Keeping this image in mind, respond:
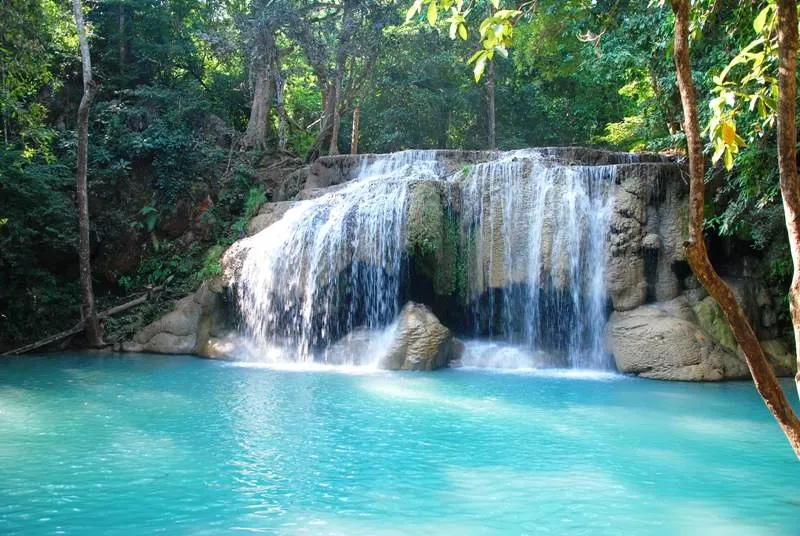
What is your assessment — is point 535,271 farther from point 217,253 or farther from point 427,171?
point 217,253

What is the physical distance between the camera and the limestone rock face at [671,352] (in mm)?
10914

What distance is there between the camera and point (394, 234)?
13203 mm

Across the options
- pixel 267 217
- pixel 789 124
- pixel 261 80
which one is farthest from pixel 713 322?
pixel 261 80

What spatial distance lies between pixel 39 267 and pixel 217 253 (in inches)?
143

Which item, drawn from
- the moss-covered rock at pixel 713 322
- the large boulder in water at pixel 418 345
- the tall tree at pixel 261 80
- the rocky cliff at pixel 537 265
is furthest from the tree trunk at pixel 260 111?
the moss-covered rock at pixel 713 322

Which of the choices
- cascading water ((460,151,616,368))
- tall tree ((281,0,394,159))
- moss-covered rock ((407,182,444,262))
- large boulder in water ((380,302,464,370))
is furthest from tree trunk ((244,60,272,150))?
large boulder in water ((380,302,464,370))

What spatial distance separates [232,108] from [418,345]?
547 inches

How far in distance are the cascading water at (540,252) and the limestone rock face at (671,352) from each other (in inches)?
39.6

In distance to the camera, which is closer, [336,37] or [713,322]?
[713,322]

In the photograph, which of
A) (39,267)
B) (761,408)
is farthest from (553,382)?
(39,267)

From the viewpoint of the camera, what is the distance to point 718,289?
125 inches

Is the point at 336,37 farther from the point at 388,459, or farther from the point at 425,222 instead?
the point at 388,459

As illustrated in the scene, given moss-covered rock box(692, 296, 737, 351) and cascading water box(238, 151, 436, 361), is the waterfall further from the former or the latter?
moss-covered rock box(692, 296, 737, 351)

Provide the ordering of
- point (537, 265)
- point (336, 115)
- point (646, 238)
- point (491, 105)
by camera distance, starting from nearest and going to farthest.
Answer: point (646, 238), point (537, 265), point (336, 115), point (491, 105)
